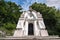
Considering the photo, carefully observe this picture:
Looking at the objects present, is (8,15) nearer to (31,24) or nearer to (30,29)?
(31,24)

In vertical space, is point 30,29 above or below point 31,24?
below

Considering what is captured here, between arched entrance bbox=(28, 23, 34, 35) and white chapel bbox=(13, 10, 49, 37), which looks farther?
arched entrance bbox=(28, 23, 34, 35)

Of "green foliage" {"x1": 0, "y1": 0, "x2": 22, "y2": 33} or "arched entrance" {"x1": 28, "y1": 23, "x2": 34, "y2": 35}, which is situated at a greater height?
"green foliage" {"x1": 0, "y1": 0, "x2": 22, "y2": 33}

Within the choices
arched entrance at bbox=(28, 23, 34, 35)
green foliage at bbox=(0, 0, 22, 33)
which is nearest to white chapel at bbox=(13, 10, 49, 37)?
arched entrance at bbox=(28, 23, 34, 35)

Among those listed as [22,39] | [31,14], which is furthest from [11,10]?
[22,39]

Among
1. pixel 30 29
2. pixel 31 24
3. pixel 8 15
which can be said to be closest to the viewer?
pixel 30 29

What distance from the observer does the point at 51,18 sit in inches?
1233

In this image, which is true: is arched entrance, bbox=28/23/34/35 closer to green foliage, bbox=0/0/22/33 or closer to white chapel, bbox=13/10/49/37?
white chapel, bbox=13/10/49/37

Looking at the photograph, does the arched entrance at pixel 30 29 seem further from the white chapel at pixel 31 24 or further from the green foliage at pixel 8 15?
the green foliage at pixel 8 15

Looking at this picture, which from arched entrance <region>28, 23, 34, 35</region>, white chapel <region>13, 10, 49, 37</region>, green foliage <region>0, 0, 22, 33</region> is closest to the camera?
white chapel <region>13, 10, 49, 37</region>

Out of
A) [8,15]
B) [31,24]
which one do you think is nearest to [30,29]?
[31,24]

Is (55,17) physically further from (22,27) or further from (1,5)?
(22,27)

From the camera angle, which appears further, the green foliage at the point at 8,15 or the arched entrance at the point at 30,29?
the green foliage at the point at 8,15

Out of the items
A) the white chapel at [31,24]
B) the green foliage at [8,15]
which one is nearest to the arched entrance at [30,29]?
the white chapel at [31,24]
